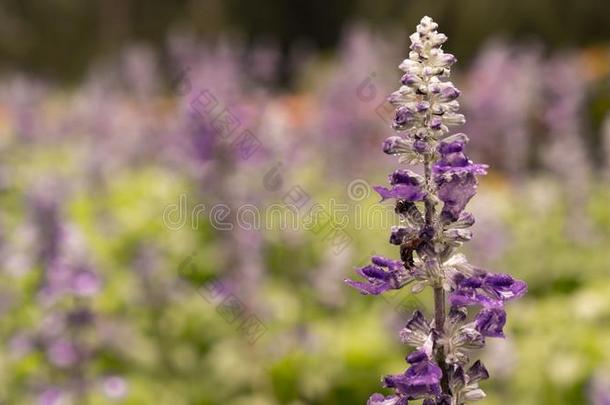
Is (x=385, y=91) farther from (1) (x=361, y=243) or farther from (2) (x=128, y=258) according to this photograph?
(2) (x=128, y=258)

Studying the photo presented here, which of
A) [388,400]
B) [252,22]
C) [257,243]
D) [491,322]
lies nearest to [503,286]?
[491,322]

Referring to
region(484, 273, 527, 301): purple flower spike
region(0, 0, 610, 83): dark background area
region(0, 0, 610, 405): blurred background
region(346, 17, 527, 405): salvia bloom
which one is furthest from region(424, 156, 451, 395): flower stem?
region(0, 0, 610, 83): dark background area

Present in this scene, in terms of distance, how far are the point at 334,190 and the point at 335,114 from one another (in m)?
0.86

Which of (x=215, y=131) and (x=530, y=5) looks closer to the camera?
(x=215, y=131)

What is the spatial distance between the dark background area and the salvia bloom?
16770mm

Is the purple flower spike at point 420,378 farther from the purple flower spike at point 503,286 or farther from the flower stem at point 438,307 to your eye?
the purple flower spike at point 503,286

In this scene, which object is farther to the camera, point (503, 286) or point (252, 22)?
point (252, 22)

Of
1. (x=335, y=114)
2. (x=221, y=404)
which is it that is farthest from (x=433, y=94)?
(x=335, y=114)

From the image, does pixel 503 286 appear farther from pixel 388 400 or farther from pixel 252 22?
pixel 252 22

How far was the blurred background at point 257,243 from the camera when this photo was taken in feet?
19.1

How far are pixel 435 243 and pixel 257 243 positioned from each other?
184 inches

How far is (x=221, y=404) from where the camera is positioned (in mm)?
6008

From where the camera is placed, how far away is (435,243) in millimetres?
2047

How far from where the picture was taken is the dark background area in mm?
18469
